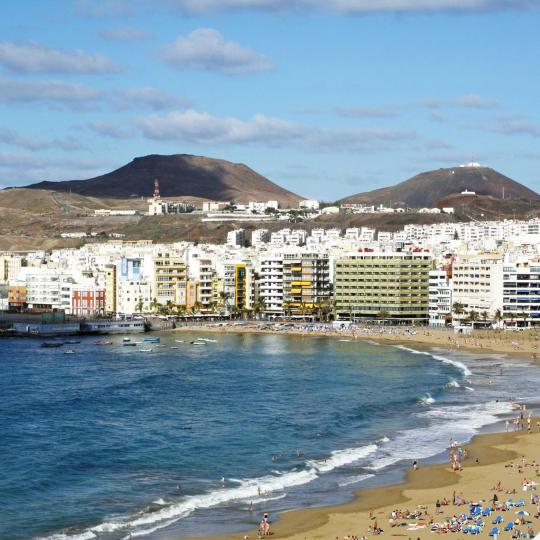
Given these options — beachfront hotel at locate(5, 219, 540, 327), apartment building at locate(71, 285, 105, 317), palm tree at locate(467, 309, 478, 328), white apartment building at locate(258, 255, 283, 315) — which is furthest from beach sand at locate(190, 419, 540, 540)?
apartment building at locate(71, 285, 105, 317)

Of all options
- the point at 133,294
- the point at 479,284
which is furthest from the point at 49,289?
the point at 479,284

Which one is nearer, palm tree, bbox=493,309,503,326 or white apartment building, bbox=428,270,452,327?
palm tree, bbox=493,309,503,326

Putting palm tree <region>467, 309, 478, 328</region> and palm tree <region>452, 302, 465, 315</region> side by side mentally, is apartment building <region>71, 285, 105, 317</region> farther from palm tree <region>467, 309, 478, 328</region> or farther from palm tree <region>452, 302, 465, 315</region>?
palm tree <region>467, 309, 478, 328</region>

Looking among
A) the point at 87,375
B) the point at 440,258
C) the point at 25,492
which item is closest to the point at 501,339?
the point at 440,258

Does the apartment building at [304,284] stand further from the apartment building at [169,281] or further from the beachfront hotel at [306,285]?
the apartment building at [169,281]

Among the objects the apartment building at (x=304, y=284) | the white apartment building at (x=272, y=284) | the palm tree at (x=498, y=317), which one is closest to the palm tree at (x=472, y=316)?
the palm tree at (x=498, y=317)
